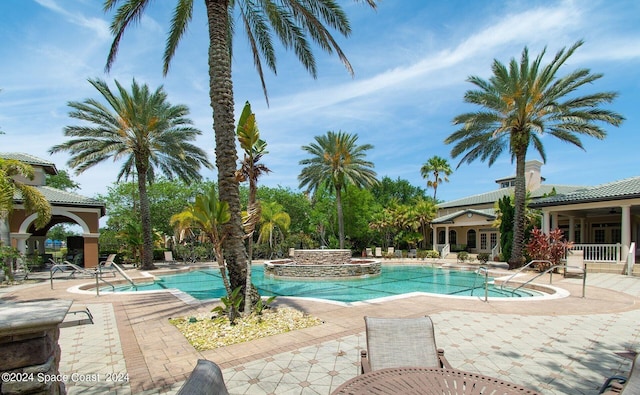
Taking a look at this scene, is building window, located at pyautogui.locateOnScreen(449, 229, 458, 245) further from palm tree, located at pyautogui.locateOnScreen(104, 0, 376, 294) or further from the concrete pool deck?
palm tree, located at pyautogui.locateOnScreen(104, 0, 376, 294)

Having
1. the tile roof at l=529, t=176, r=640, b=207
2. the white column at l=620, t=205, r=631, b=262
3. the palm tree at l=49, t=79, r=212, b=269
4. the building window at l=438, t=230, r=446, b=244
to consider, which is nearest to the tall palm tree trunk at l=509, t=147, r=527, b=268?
the tile roof at l=529, t=176, r=640, b=207

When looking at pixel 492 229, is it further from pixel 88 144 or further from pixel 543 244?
pixel 88 144

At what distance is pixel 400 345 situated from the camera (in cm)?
402

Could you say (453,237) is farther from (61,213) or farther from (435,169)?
(61,213)

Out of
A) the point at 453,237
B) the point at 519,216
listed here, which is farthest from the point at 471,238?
the point at 519,216

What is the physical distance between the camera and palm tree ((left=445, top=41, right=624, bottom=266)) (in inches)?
655

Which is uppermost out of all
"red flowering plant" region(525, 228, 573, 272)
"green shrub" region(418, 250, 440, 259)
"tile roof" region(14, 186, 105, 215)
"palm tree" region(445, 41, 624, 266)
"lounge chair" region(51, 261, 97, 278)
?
"palm tree" region(445, 41, 624, 266)

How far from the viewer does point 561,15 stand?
395 inches

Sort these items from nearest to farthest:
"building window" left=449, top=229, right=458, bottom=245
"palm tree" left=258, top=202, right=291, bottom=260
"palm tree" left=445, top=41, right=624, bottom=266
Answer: "palm tree" left=445, top=41, right=624, bottom=266, "palm tree" left=258, top=202, right=291, bottom=260, "building window" left=449, top=229, right=458, bottom=245

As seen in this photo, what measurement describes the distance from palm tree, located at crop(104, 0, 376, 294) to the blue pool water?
6332 millimetres

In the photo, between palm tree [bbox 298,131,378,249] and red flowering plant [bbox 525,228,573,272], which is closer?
red flowering plant [bbox 525,228,573,272]

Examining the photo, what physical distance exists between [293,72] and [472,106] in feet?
39.1

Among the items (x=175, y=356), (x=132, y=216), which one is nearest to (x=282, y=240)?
(x=132, y=216)

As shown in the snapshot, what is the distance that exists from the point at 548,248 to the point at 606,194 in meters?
4.73
